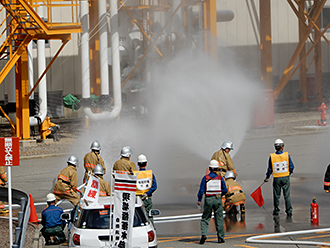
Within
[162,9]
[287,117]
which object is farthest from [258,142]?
[162,9]

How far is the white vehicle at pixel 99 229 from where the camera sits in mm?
7391

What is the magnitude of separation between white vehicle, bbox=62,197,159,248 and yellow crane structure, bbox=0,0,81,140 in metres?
13.9

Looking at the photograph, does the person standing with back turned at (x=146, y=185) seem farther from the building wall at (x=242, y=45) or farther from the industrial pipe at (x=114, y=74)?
the building wall at (x=242, y=45)

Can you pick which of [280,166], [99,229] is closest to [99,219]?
[99,229]

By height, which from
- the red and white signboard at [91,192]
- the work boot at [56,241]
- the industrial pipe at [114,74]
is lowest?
the work boot at [56,241]

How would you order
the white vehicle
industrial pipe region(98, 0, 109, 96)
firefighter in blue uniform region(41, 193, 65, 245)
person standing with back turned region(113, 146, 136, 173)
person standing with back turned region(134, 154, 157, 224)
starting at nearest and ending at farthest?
the white vehicle < firefighter in blue uniform region(41, 193, 65, 245) < person standing with back turned region(134, 154, 157, 224) < person standing with back turned region(113, 146, 136, 173) < industrial pipe region(98, 0, 109, 96)

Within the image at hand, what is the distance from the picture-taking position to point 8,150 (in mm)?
9086

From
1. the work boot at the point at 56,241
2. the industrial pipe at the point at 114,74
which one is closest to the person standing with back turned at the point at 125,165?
the work boot at the point at 56,241

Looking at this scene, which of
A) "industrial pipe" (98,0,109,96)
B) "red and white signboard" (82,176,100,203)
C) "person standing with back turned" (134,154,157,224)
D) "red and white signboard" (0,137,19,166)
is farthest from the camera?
"industrial pipe" (98,0,109,96)

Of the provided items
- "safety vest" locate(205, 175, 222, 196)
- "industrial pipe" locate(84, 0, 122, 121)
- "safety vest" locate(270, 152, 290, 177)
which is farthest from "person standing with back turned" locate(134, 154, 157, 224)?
"industrial pipe" locate(84, 0, 122, 121)

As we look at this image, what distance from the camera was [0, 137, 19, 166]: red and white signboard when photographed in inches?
356

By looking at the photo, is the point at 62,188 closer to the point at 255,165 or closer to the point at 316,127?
the point at 255,165

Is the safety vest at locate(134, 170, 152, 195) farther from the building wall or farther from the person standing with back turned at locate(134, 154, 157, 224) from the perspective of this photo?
the building wall

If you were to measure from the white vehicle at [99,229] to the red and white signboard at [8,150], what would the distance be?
1.91 metres
